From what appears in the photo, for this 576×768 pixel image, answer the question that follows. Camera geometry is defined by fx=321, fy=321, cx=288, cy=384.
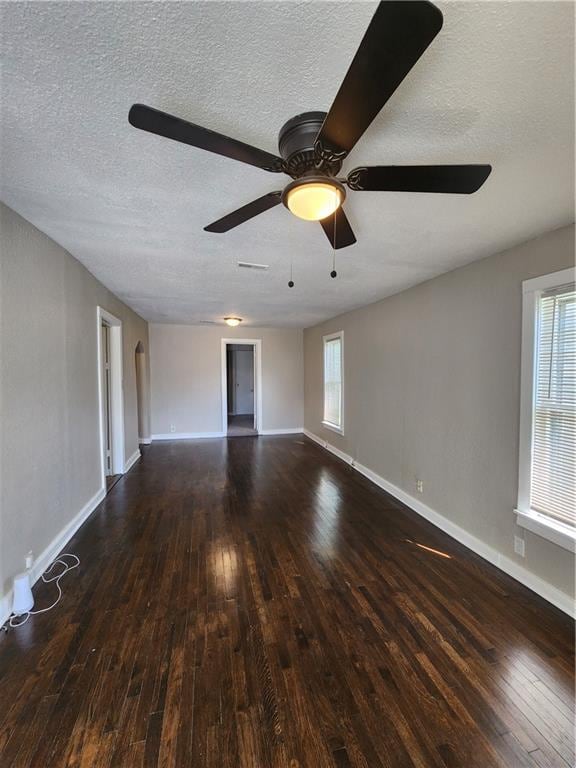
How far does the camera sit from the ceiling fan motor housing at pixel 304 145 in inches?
43.4

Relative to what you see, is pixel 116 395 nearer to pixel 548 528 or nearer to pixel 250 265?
pixel 250 265

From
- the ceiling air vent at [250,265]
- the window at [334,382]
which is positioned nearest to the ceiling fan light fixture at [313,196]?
the ceiling air vent at [250,265]

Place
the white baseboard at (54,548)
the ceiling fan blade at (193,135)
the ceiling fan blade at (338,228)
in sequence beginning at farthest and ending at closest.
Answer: the white baseboard at (54,548) → the ceiling fan blade at (338,228) → the ceiling fan blade at (193,135)

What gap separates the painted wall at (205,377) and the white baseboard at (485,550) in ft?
11.1

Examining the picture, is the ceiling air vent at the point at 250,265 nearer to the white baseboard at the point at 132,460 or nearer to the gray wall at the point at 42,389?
the gray wall at the point at 42,389

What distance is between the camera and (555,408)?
2137mm

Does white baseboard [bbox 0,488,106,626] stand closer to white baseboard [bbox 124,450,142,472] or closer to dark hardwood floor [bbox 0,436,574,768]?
→ dark hardwood floor [bbox 0,436,574,768]

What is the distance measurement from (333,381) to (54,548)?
4.52m

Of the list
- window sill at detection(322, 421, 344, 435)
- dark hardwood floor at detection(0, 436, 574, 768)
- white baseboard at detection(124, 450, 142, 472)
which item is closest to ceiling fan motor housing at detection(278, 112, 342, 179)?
dark hardwood floor at detection(0, 436, 574, 768)

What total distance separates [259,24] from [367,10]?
0.30m

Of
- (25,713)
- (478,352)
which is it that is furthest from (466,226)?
(25,713)

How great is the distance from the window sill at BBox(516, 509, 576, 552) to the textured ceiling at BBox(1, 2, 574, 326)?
6.37 ft

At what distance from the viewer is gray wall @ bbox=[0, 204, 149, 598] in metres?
1.94

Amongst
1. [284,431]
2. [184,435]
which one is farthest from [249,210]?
[284,431]
